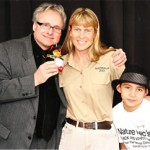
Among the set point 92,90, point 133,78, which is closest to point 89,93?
point 92,90

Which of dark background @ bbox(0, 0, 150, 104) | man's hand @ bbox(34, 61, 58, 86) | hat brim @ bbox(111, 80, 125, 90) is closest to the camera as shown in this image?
man's hand @ bbox(34, 61, 58, 86)

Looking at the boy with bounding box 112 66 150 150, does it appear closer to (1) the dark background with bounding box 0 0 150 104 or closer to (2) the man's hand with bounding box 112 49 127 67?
(2) the man's hand with bounding box 112 49 127 67

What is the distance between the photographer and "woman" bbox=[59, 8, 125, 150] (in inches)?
72.0

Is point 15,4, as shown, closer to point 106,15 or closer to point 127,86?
point 106,15

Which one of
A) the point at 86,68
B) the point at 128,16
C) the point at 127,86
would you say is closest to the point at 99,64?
the point at 86,68

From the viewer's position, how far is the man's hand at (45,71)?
1.72 m

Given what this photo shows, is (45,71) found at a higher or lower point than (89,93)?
higher

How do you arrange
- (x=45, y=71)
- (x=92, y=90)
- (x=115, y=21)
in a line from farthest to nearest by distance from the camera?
1. (x=115, y=21)
2. (x=92, y=90)
3. (x=45, y=71)

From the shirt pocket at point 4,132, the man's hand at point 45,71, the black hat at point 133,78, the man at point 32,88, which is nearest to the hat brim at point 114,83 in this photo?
the black hat at point 133,78

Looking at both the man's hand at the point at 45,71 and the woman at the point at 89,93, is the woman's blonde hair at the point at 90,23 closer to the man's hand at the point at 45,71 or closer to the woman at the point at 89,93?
the woman at the point at 89,93

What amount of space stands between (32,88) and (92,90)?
329 millimetres

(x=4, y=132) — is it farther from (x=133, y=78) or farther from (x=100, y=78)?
(x=133, y=78)

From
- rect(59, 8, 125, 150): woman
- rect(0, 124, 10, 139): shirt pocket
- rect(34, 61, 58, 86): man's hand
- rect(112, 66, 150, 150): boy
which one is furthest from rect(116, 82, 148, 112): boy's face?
rect(0, 124, 10, 139): shirt pocket

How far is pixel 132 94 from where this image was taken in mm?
1772
